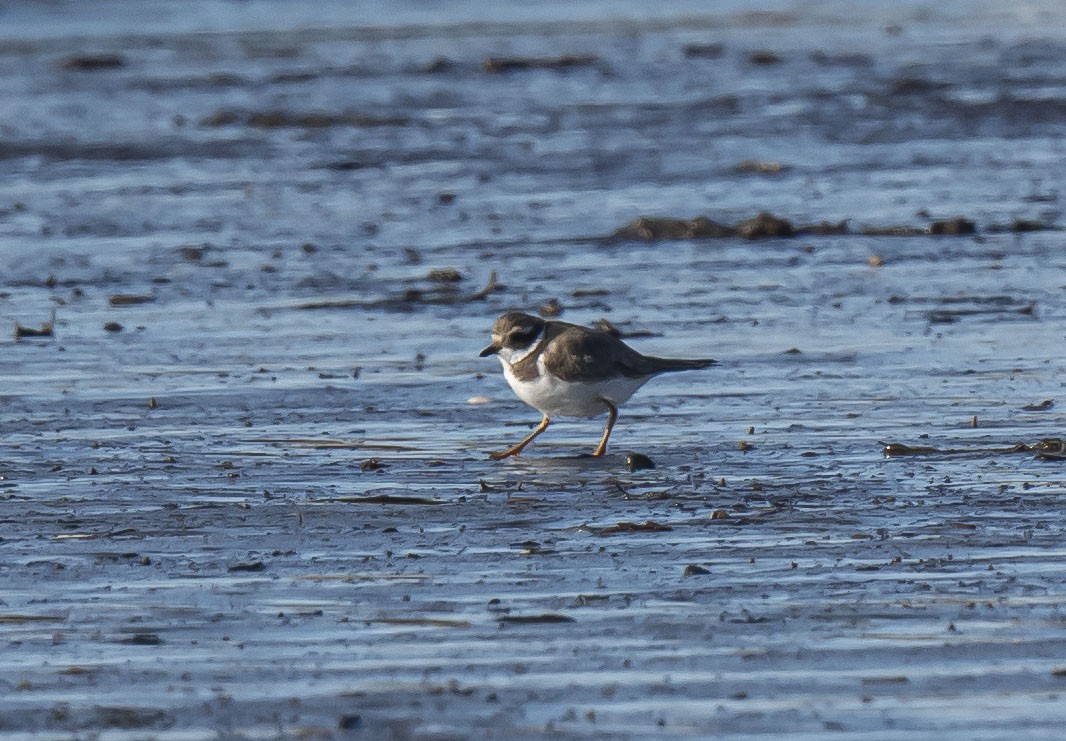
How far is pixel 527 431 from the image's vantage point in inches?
361

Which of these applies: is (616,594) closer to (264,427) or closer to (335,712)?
(335,712)

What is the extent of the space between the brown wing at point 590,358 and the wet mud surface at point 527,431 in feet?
1.08

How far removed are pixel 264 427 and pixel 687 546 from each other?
2.74 metres

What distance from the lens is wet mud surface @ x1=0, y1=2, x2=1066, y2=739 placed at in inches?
217

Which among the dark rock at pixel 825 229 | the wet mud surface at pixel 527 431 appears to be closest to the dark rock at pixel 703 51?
the wet mud surface at pixel 527 431

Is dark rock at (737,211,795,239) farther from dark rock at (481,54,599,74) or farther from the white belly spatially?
dark rock at (481,54,599,74)

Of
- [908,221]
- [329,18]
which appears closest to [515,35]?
[329,18]

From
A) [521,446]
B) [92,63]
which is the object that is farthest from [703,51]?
[521,446]

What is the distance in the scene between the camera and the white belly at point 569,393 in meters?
8.62

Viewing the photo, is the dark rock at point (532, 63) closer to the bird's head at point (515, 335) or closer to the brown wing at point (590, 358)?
the bird's head at point (515, 335)

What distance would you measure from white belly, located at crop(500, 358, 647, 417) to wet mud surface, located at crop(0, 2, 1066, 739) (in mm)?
195

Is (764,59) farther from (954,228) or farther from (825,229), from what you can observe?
(954,228)

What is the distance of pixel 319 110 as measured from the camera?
74.2 feet

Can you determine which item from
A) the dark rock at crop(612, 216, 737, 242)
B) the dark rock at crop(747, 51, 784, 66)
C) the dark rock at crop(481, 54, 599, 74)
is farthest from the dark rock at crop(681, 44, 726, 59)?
the dark rock at crop(612, 216, 737, 242)
